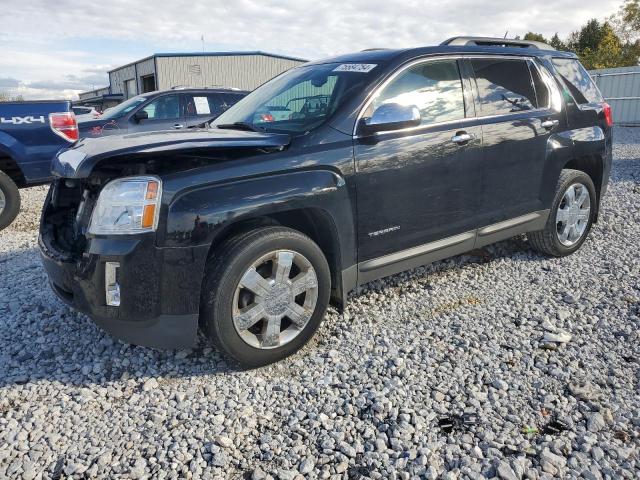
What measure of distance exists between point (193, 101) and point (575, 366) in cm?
774

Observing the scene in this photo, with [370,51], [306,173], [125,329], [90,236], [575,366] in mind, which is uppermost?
[370,51]

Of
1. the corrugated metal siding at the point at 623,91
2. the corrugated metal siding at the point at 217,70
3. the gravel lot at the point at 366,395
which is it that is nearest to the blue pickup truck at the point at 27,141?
the gravel lot at the point at 366,395

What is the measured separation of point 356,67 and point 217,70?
94.2 feet

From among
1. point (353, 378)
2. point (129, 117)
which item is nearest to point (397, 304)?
point (353, 378)

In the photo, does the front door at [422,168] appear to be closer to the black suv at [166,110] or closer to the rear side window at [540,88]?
the rear side window at [540,88]

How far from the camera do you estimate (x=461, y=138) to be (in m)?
3.45

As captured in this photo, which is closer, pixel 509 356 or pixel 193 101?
pixel 509 356

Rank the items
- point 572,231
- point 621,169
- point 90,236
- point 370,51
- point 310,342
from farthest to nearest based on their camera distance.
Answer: point 621,169
point 572,231
point 370,51
point 310,342
point 90,236

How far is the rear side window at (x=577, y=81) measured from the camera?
4426 millimetres

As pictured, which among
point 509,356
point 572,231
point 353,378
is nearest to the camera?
point 353,378

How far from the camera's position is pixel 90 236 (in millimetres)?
2529

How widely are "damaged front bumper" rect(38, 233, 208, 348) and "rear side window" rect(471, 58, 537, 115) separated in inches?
97.3

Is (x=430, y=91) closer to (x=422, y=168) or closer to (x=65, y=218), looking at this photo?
(x=422, y=168)

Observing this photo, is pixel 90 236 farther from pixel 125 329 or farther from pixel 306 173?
pixel 306 173
